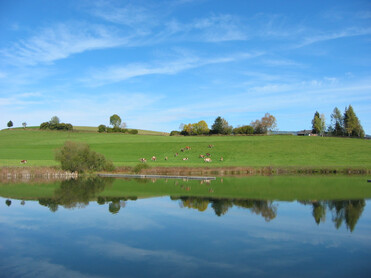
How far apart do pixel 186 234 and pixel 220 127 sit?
84984 mm

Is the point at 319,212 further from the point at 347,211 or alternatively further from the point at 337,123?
the point at 337,123

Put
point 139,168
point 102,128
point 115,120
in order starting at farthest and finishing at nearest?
point 115,120 → point 102,128 → point 139,168

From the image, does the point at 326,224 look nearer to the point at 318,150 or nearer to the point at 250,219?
the point at 250,219

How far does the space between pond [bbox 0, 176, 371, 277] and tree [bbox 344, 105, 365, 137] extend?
80.6m

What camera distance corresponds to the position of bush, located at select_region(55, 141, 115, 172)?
4184 cm

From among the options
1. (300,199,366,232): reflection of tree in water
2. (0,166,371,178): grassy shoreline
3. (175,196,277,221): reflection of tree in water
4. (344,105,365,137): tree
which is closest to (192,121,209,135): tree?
(344,105,365,137): tree

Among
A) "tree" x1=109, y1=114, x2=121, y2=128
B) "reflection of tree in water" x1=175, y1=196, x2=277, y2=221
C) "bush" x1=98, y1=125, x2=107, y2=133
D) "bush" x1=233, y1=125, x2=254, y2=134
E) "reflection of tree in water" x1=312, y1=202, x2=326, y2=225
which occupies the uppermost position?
"tree" x1=109, y1=114, x2=121, y2=128

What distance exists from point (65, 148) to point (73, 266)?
33111mm

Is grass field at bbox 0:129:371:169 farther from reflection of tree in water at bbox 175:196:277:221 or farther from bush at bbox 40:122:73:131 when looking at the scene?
reflection of tree in water at bbox 175:196:277:221

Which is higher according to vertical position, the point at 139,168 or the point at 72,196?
the point at 139,168

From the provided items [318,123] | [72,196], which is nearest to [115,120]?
[318,123]

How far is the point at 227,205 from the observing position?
21188mm

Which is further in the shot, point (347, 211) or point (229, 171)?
point (229, 171)

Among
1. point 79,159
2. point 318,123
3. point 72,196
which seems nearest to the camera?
point 72,196
